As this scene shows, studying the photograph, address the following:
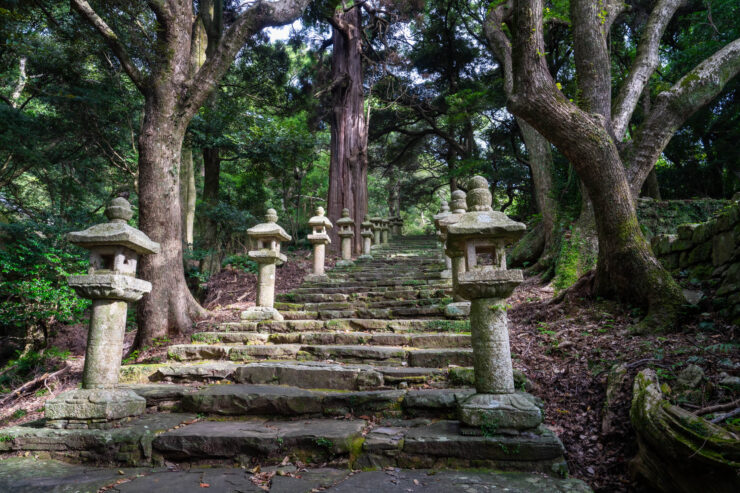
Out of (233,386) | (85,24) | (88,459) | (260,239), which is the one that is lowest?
(88,459)

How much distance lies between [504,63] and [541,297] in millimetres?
5229

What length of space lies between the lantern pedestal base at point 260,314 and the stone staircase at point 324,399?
19 cm

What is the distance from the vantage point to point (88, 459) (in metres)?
3.25

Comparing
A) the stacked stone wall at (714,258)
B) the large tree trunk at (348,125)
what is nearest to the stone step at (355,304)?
the stacked stone wall at (714,258)

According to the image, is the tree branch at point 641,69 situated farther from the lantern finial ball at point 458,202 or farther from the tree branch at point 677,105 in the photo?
the lantern finial ball at point 458,202

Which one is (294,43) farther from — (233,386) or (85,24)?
(233,386)

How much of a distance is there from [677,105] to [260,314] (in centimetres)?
708

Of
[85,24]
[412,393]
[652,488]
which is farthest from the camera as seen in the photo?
[85,24]

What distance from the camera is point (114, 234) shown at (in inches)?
151

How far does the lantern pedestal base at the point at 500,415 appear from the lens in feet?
9.78

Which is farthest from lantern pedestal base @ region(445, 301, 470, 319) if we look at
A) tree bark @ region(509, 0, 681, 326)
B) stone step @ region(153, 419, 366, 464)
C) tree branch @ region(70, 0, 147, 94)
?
tree branch @ region(70, 0, 147, 94)

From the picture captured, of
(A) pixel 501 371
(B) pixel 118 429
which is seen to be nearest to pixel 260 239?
(B) pixel 118 429

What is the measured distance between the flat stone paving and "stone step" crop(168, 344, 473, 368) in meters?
1.74

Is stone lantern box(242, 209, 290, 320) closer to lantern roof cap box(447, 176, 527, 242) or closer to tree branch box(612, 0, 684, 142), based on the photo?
lantern roof cap box(447, 176, 527, 242)
